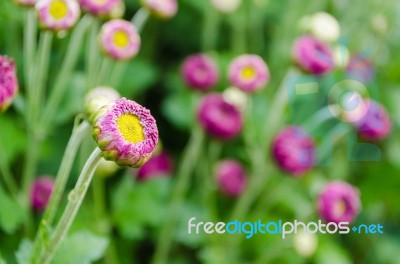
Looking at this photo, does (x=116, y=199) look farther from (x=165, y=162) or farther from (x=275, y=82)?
(x=275, y=82)

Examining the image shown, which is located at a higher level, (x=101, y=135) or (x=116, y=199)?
(x=101, y=135)

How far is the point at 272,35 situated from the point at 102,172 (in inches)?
29.3

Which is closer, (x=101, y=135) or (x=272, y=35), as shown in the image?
(x=101, y=135)

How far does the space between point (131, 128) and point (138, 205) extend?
1.90ft

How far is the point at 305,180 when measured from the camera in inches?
54.5

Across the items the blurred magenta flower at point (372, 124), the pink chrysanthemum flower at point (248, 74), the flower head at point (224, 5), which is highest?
the flower head at point (224, 5)

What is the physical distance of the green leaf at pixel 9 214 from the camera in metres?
0.81

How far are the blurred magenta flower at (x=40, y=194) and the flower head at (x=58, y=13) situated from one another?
333 mm

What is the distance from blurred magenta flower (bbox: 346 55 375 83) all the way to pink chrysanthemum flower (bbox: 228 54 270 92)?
340 millimetres

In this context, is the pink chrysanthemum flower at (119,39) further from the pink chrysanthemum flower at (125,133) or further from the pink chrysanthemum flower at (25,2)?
the pink chrysanthemum flower at (125,133)

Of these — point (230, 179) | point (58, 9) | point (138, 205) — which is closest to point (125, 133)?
point (58, 9)

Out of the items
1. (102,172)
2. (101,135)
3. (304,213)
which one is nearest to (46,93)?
(102,172)

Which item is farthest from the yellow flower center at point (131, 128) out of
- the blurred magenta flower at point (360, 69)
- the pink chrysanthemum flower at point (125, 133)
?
the blurred magenta flower at point (360, 69)

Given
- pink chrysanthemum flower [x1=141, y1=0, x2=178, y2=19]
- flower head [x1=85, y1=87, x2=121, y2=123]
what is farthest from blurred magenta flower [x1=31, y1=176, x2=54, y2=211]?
pink chrysanthemum flower [x1=141, y1=0, x2=178, y2=19]
